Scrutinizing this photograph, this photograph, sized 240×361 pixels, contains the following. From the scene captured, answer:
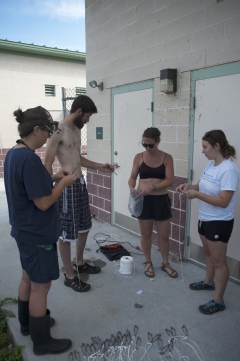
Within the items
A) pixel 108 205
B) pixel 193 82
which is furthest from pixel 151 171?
pixel 108 205

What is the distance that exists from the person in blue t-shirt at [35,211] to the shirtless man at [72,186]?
0.83 metres

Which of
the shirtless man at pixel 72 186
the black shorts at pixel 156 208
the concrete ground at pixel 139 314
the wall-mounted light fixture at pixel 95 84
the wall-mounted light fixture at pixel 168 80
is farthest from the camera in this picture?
the wall-mounted light fixture at pixel 95 84

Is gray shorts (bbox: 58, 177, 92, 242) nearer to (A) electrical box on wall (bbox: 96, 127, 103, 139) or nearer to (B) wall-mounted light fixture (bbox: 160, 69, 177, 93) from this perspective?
(B) wall-mounted light fixture (bbox: 160, 69, 177, 93)

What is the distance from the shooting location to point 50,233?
2115 mm

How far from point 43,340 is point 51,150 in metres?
1.63

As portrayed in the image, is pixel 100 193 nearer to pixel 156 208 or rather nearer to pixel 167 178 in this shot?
pixel 156 208

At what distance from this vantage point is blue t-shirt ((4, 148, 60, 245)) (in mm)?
1906

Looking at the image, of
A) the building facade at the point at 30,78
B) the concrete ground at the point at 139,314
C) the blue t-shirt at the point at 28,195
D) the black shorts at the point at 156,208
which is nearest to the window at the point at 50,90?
the building facade at the point at 30,78

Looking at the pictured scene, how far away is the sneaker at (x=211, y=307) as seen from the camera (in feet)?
8.91

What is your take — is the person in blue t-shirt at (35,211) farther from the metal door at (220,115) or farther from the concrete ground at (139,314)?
the metal door at (220,115)

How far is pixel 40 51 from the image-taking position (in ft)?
32.3

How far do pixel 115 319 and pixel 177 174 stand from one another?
1.84 m

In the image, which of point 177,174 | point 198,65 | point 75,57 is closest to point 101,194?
point 177,174

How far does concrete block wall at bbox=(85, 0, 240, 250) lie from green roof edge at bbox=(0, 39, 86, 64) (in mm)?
5058
